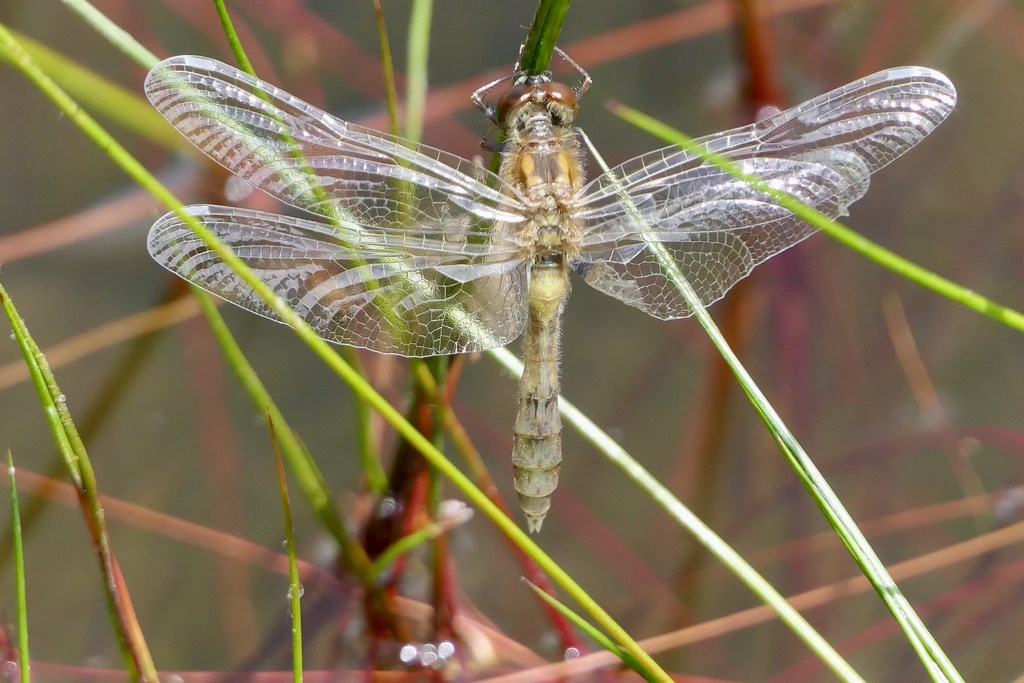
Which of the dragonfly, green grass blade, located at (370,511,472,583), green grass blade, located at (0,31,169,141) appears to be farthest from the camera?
green grass blade, located at (0,31,169,141)

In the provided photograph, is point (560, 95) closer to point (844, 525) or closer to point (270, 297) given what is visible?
point (270, 297)

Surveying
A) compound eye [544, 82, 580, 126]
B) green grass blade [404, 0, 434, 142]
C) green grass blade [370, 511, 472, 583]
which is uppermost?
green grass blade [404, 0, 434, 142]

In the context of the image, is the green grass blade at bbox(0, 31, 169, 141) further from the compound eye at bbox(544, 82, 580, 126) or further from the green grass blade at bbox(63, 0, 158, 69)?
the compound eye at bbox(544, 82, 580, 126)

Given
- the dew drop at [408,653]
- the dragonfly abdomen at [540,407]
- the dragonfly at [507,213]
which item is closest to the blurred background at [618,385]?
the dew drop at [408,653]

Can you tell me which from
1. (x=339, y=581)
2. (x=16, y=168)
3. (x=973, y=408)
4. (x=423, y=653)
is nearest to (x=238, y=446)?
(x=339, y=581)

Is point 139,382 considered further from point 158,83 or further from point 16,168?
point 158,83

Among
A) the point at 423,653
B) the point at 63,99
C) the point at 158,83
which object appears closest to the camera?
the point at 63,99

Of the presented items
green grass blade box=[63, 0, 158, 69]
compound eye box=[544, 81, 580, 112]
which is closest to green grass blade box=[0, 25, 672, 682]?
green grass blade box=[63, 0, 158, 69]
